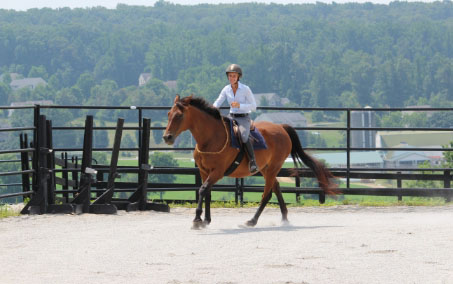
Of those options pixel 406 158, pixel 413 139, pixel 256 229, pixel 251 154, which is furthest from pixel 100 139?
pixel 256 229

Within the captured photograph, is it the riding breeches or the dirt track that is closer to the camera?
the dirt track

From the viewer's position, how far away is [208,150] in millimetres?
10492

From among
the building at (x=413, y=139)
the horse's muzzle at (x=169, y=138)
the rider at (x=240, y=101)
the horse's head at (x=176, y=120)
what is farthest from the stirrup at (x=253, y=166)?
the building at (x=413, y=139)

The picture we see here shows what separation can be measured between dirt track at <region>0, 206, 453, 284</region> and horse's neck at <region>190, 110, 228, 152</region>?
3.34 feet

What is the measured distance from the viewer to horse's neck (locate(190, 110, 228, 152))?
10.5 meters

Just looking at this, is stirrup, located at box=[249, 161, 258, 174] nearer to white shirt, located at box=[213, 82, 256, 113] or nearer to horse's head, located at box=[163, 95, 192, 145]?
white shirt, located at box=[213, 82, 256, 113]

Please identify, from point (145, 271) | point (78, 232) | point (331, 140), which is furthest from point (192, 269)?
point (331, 140)

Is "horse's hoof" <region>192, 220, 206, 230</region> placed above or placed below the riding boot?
below

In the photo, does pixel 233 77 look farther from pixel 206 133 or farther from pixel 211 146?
pixel 211 146

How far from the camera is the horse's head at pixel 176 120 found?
10031 millimetres

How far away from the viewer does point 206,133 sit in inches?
413

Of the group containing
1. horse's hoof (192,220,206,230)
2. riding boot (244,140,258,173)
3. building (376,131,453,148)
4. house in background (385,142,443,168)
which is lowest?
house in background (385,142,443,168)

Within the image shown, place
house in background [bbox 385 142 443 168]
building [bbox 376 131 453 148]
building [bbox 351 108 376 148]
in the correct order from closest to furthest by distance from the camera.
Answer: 1. house in background [bbox 385 142 443 168]
2. building [bbox 351 108 376 148]
3. building [bbox 376 131 453 148]

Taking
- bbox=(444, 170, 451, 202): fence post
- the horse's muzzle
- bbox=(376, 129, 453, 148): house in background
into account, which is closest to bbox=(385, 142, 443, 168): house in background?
bbox=(376, 129, 453, 148): house in background
